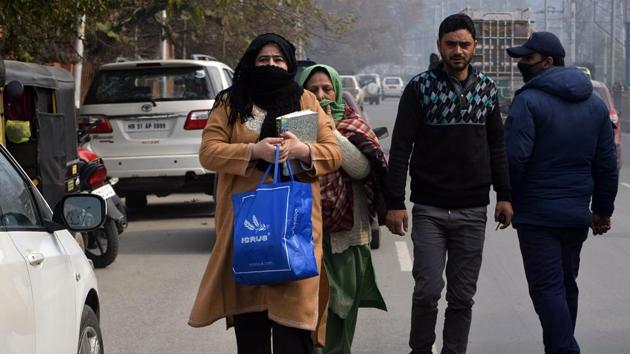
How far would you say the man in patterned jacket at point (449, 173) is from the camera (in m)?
6.43

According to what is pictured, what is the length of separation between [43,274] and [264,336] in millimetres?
1013

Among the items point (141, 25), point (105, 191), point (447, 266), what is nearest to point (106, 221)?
point (105, 191)

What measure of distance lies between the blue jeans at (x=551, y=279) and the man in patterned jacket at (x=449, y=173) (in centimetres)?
26

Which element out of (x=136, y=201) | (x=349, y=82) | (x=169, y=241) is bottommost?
(x=349, y=82)

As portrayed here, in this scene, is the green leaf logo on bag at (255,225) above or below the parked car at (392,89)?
above

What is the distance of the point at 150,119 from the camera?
1438 cm

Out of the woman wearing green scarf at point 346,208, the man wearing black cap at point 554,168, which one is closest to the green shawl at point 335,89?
the woman wearing green scarf at point 346,208

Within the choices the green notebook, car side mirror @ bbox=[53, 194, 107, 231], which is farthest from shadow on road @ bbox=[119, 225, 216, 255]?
the green notebook

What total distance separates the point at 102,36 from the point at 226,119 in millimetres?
16305

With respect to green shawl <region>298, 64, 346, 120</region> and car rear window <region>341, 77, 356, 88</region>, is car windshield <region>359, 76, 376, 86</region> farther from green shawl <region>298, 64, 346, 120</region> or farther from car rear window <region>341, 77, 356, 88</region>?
green shawl <region>298, 64, 346, 120</region>

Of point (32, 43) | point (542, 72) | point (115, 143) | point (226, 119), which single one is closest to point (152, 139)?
point (115, 143)

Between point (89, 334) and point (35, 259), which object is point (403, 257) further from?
point (35, 259)

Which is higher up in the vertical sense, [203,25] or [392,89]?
[203,25]

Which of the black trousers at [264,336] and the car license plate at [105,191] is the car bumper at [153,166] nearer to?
the car license plate at [105,191]
